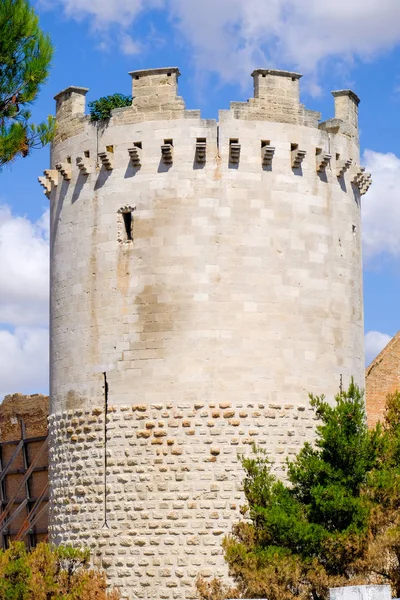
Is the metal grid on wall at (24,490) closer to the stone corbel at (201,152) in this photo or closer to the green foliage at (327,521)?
the stone corbel at (201,152)

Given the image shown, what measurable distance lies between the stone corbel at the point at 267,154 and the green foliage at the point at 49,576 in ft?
22.9

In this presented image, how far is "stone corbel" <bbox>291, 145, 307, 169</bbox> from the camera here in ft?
69.7

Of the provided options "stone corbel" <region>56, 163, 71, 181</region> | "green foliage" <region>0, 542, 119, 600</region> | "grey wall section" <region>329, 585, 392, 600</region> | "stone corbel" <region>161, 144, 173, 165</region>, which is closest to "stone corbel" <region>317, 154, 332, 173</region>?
"stone corbel" <region>161, 144, 173, 165</region>

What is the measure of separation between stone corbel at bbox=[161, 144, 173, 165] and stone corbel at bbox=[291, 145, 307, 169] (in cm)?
205

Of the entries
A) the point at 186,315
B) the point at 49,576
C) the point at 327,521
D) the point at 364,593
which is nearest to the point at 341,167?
the point at 186,315

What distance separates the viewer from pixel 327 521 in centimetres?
1728

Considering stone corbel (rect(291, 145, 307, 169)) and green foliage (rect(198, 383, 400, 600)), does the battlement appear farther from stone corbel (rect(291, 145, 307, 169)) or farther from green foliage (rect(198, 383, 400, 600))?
green foliage (rect(198, 383, 400, 600))

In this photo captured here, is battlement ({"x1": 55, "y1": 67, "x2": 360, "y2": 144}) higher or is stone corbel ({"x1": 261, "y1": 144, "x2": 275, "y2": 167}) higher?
battlement ({"x1": 55, "y1": 67, "x2": 360, "y2": 144})

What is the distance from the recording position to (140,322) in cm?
2061

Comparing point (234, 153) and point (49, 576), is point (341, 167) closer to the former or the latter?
point (234, 153)

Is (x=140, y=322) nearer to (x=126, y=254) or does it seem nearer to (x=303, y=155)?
(x=126, y=254)

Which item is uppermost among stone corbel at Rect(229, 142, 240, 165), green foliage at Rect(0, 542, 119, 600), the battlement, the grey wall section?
the battlement

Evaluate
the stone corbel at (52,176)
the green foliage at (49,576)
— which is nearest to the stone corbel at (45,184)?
the stone corbel at (52,176)

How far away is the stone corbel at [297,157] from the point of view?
69.7ft
